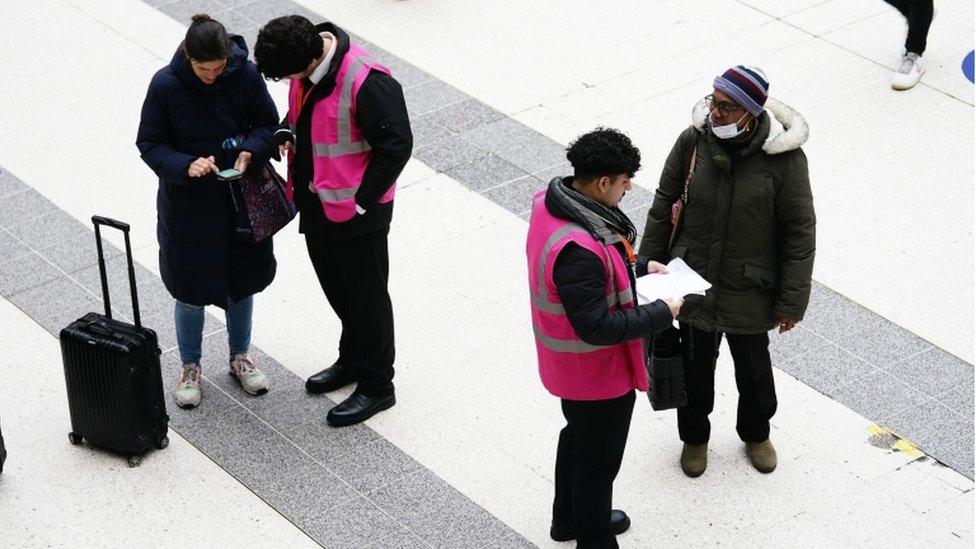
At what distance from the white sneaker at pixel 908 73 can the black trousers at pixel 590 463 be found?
447cm

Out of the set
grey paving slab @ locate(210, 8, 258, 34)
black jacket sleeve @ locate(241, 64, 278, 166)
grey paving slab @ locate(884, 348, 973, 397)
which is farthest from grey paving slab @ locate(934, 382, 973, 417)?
grey paving slab @ locate(210, 8, 258, 34)

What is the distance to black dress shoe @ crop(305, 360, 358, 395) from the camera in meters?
6.32

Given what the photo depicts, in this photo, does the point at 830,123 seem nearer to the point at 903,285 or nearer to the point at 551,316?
the point at 903,285

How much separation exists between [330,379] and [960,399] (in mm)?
2628

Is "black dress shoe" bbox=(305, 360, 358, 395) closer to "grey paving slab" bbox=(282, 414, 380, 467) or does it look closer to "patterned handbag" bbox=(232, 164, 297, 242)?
"grey paving slab" bbox=(282, 414, 380, 467)

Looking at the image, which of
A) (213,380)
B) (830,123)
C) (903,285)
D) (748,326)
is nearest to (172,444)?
(213,380)

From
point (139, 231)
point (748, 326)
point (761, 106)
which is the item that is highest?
point (761, 106)

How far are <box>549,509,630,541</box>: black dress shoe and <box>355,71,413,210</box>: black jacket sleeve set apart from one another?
1.39 m

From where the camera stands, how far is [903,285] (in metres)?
7.09

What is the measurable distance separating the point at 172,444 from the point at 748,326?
7.65 ft

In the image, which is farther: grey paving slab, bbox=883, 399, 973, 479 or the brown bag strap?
grey paving slab, bbox=883, 399, 973, 479

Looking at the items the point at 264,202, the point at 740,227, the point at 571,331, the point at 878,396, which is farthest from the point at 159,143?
Answer: the point at 878,396

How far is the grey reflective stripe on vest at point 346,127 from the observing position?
5508 millimetres

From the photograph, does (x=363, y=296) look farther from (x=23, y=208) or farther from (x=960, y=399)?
(x=23, y=208)
